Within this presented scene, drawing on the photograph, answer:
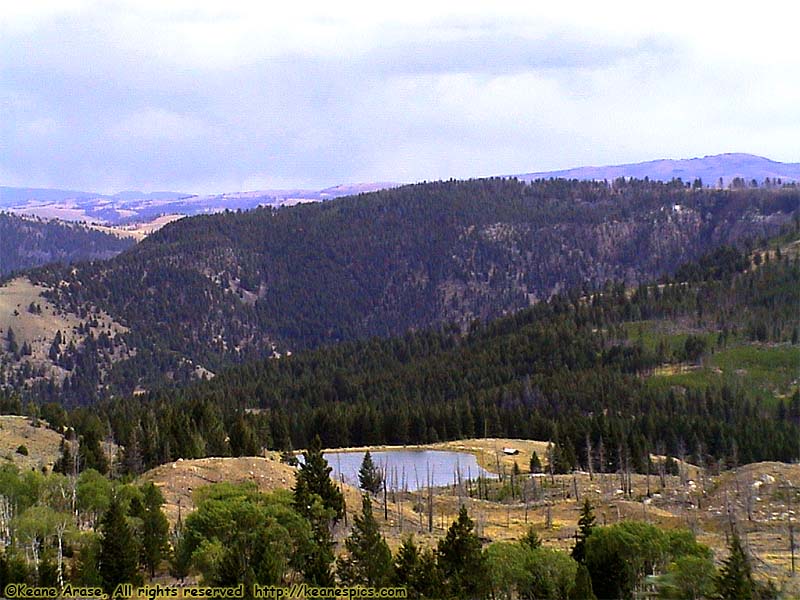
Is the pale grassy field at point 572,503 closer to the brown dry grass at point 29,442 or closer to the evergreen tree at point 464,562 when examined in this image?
the evergreen tree at point 464,562

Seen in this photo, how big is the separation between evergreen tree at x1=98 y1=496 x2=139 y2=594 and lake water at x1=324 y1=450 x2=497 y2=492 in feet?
170

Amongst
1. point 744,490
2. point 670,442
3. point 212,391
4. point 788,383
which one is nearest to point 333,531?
point 744,490

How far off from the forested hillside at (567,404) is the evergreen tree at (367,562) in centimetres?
4852

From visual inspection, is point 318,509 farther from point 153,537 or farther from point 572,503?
point 572,503

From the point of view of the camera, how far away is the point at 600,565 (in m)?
50.6

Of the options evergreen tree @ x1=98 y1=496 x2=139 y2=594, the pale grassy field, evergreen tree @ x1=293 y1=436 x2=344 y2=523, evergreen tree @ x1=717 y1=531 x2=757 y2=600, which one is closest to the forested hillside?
the pale grassy field

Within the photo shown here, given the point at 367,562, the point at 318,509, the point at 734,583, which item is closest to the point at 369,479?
the point at 318,509

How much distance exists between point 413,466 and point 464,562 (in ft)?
223

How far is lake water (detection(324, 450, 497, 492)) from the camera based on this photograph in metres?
105

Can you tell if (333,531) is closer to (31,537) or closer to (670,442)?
(31,537)

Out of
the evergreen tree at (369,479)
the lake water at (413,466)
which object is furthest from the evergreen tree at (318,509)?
the lake water at (413,466)

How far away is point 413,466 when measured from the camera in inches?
4550

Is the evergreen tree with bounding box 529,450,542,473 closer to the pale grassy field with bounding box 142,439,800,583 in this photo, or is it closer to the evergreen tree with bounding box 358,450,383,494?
the pale grassy field with bounding box 142,439,800,583

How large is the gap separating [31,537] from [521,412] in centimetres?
11104
